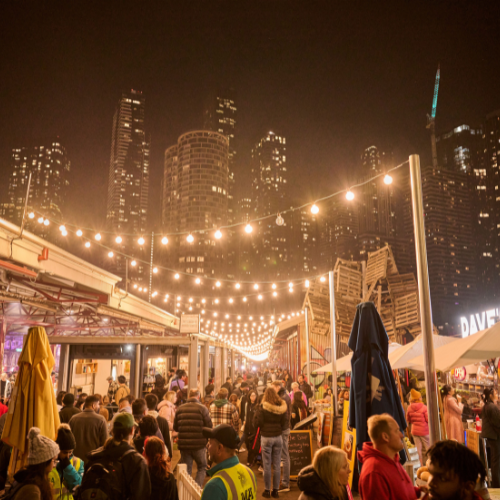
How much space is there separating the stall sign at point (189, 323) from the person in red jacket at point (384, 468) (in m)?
10.8

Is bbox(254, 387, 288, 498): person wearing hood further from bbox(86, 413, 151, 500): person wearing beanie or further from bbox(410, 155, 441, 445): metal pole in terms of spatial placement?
bbox(86, 413, 151, 500): person wearing beanie

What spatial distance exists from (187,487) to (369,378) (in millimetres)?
2333

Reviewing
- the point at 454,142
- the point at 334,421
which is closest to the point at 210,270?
the point at 334,421

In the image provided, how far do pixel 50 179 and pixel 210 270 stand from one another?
294 feet

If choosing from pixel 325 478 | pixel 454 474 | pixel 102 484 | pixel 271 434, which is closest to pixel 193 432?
pixel 271 434

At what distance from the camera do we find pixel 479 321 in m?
21.7

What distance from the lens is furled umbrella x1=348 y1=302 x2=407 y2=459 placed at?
452 centimetres

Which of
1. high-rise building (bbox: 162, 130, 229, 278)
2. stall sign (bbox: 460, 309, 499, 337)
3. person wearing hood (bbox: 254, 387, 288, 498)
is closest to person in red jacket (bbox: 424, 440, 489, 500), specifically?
person wearing hood (bbox: 254, 387, 288, 498)

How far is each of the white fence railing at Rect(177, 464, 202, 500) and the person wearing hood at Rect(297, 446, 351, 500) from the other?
163 cm

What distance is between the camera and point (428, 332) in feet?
16.6

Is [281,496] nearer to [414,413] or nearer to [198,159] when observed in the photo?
[414,413]

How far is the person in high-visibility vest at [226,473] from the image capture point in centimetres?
284

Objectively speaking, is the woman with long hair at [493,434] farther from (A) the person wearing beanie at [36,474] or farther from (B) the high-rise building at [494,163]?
(B) the high-rise building at [494,163]

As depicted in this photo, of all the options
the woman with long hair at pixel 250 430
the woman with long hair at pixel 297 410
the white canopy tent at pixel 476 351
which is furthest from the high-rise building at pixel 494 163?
the white canopy tent at pixel 476 351
